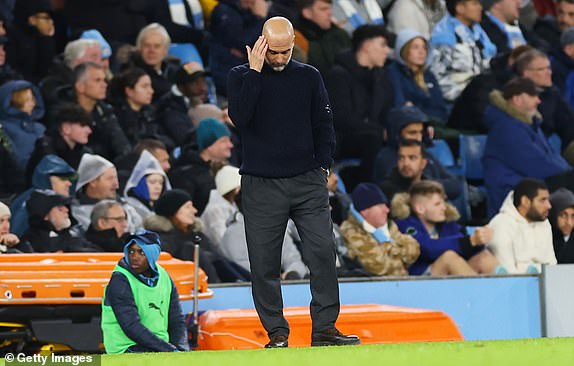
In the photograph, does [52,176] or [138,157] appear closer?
[52,176]

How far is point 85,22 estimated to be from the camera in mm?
11875

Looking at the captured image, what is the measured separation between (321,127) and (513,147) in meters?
5.92

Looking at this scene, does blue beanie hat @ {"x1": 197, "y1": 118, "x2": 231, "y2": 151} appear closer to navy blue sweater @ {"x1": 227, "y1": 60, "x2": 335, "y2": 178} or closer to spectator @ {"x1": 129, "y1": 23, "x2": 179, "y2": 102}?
spectator @ {"x1": 129, "y1": 23, "x2": 179, "y2": 102}

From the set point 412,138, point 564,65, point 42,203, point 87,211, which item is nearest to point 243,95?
point 42,203

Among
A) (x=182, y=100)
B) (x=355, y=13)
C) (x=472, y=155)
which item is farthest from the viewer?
(x=355, y=13)

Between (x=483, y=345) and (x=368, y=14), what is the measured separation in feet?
28.3

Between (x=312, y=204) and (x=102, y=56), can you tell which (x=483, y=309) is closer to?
(x=102, y=56)

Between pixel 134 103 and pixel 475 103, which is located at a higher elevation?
pixel 134 103

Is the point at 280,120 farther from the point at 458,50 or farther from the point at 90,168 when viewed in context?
the point at 458,50

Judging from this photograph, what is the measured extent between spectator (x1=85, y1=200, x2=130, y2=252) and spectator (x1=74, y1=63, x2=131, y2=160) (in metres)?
0.90

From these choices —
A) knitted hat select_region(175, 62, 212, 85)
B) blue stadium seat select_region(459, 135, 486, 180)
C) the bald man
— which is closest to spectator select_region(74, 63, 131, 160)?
knitted hat select_region(175, 62, 212, 85)

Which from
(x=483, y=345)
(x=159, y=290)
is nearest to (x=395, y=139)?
(x=159, y=290)

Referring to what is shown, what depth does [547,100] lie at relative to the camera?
42.4 feet

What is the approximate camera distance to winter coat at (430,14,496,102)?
12.9 meters
